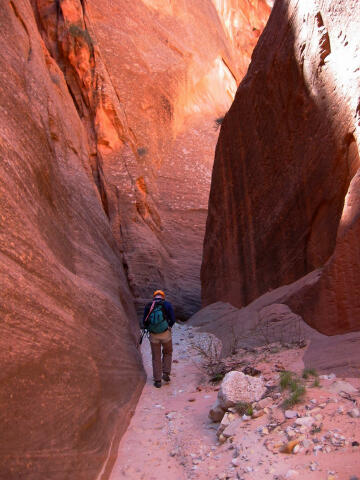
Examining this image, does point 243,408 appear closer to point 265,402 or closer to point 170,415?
point 265,402

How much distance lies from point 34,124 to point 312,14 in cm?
424

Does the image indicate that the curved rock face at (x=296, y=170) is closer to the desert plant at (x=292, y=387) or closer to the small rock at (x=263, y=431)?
the desert plant at (x=292, y=387)

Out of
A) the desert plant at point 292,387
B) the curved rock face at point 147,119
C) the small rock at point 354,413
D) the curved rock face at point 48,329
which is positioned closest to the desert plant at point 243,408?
the desert plant at point 292,387

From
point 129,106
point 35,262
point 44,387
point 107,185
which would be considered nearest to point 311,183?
point 35,262

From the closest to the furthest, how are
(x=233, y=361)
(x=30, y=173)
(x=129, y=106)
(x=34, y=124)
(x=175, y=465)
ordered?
(x=175, y=465)
(x=30, y=173)
(x=34, y=124)
(x=233, y=361)
(x=129, y=106)

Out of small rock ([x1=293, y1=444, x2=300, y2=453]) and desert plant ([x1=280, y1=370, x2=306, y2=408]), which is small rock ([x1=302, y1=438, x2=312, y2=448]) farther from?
desert plant ([x1=280, y1=370, x2=306, y2=408])

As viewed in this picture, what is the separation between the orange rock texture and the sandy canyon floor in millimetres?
274

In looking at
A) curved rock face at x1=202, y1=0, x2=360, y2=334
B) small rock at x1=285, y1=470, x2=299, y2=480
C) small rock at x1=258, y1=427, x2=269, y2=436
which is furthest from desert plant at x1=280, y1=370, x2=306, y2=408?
curved rock face at x1=202, y1=0, x2=360, y2=334

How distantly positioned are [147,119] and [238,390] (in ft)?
47.2

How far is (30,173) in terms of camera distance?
176 inches

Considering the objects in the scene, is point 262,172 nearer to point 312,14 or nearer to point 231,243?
point 231,243

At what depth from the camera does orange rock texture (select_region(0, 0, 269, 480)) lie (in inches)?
121

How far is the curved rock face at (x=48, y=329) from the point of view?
2803 mm

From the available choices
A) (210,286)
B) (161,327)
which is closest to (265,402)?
(161,327)
